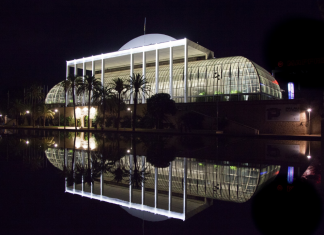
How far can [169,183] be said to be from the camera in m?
8.76

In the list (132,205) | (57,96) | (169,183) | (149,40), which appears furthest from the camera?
(57,96)

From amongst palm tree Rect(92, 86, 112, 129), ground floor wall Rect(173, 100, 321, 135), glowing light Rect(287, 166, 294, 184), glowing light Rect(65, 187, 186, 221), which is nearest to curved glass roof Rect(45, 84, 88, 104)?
palm tree Rect(92, 86, 112, 129)

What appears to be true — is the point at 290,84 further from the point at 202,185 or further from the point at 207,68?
the point at 202,185

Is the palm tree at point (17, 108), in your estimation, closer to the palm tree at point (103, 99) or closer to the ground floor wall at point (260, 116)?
the palm tree at point (103, 99)

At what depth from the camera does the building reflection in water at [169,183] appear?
671cm

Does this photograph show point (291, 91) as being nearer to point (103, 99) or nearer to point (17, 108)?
point (103, 99)

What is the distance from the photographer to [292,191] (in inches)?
306

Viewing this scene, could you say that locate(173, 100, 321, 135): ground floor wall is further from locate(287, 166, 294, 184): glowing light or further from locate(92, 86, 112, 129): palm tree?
locate(287, 166, 294, 184): glowing light

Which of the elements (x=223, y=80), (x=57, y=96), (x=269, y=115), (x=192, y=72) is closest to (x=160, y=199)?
(x=269, y=115)

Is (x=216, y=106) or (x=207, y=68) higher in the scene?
(x=207, y=68)

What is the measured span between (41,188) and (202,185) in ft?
15.5

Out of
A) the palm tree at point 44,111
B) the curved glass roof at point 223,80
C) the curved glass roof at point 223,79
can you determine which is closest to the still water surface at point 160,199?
the curved glass roof at point 223,80

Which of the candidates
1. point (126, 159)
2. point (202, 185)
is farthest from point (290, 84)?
point (202, 185)

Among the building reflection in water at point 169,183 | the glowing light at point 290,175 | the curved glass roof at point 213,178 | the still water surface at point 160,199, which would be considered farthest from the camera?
the glowing light at point 290,175
